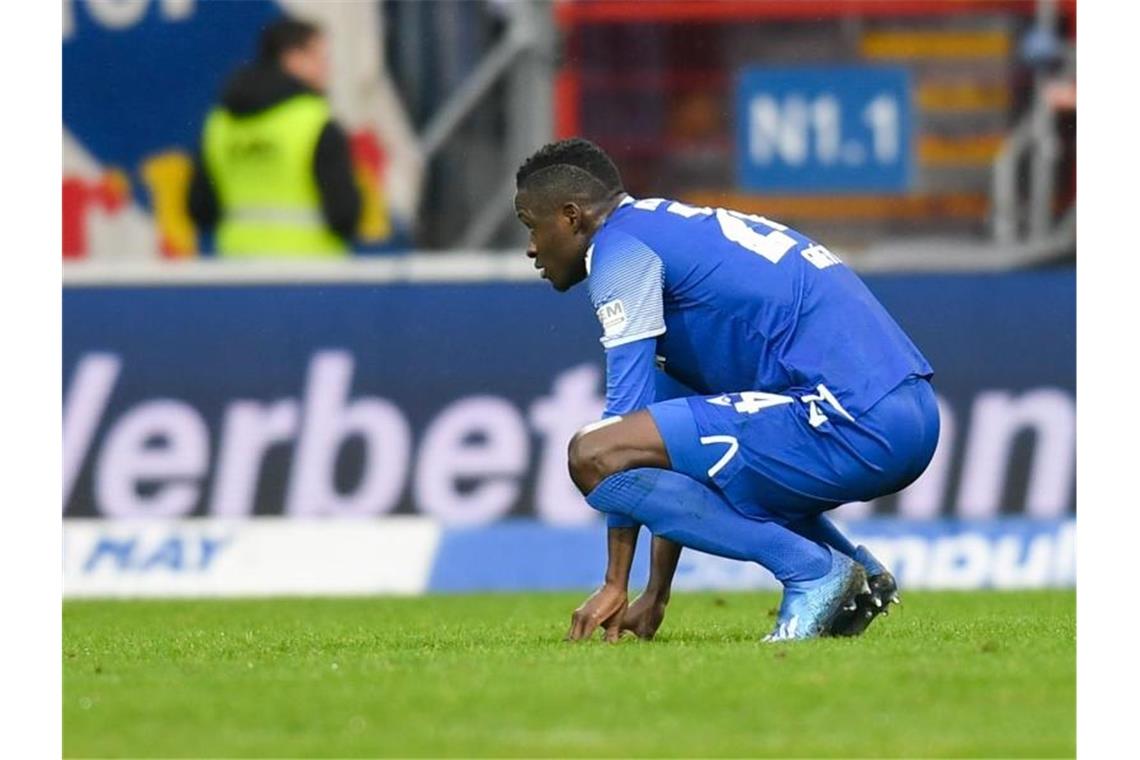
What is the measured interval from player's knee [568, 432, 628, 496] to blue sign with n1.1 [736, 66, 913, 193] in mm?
7920

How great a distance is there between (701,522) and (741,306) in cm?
75

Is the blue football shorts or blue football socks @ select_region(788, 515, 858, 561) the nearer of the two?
the blue football shorts

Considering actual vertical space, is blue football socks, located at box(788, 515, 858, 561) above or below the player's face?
below

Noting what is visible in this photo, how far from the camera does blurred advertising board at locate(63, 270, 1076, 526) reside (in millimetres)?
14305

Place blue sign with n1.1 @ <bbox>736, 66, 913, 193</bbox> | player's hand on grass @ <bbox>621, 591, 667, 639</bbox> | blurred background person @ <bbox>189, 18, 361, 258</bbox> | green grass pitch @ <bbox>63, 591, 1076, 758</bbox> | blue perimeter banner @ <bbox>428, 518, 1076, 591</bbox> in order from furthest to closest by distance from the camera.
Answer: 1. blue sign with n1.1 @ <bbox>736, 66, 913, 193</bbox>
2. blurred background person @ <bbox>189, 18, 361, 258</bbox>
3. blue perimeter banner @ <bbox>428, 518, 1076, 591</bbox>
4. player's hand on grass @ <bbox>621, 591, 667, 639</bbox>
5. green grass pitch @ <bbox>63, 591, 1076, 758</bbox>

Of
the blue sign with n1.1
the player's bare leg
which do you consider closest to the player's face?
the player's bare leg

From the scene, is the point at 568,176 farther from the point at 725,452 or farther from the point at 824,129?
the point at 824,129

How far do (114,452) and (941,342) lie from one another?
4745 mm

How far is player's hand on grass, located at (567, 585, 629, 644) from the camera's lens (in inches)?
338

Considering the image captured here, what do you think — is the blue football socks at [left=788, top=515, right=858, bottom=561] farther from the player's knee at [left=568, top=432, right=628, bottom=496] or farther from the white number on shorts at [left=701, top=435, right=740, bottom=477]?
the player's knee at [left=568, top=432, right=628, bottom=496]

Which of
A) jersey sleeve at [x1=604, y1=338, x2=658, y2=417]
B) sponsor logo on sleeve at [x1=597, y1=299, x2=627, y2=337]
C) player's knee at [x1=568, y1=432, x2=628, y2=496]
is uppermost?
sponsor logo on sleeve at [x1=597, y1=299, x2=627, y2=337]

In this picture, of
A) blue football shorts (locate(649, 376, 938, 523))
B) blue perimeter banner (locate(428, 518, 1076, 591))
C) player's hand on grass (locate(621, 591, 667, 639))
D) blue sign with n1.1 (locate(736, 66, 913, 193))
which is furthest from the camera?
blue sign with n1.1 (locate(736, 66, 913, 193))

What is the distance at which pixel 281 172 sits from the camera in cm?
1567

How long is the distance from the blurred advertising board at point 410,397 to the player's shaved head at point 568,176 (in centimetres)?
550
